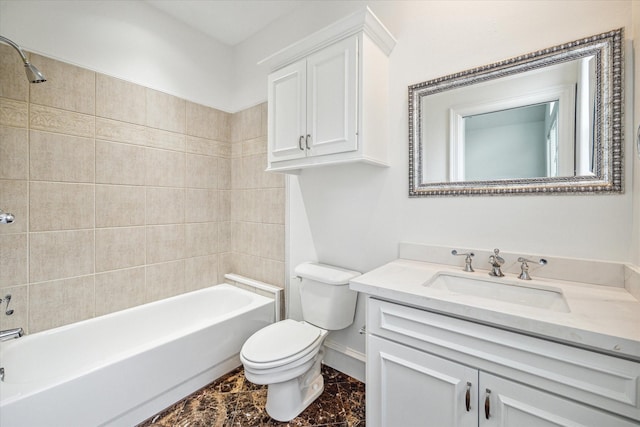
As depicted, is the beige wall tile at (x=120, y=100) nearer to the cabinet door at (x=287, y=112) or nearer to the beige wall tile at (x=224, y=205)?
the beige wall tile at (x=224, y=205)

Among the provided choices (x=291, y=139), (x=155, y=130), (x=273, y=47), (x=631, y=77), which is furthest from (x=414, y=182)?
(x=155, y=130)

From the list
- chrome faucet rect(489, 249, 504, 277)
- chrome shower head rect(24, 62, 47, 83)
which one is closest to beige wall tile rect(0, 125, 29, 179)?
chrome shower head rect(24, 62, 47, 83)

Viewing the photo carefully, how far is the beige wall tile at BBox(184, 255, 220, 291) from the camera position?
7.67 feet

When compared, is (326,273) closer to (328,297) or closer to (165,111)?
(328,297)

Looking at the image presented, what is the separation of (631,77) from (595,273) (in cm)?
77

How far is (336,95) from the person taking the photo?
1.48 meters

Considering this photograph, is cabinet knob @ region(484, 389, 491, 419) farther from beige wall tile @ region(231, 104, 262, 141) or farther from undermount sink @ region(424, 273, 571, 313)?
beige wall tile @ region(231, 104, 262, 141)

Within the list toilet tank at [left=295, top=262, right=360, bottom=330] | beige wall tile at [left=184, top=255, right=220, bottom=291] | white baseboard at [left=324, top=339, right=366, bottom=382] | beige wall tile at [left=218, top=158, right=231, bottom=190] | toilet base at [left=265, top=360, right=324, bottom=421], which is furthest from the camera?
beige wall tile at [left=218, top=158, right=231, bottom=190]

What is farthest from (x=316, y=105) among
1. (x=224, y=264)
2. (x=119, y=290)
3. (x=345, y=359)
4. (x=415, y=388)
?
(x=119, y=290)

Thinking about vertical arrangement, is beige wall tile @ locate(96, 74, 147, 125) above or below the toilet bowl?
above

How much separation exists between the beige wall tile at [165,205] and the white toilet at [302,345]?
3.94 feet

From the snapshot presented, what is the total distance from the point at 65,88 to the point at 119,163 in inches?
20.3

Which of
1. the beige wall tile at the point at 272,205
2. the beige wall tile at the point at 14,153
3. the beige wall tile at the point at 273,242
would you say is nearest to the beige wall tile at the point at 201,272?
the beige wall tile at the point at 273,242

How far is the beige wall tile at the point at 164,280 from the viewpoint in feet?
6.93
